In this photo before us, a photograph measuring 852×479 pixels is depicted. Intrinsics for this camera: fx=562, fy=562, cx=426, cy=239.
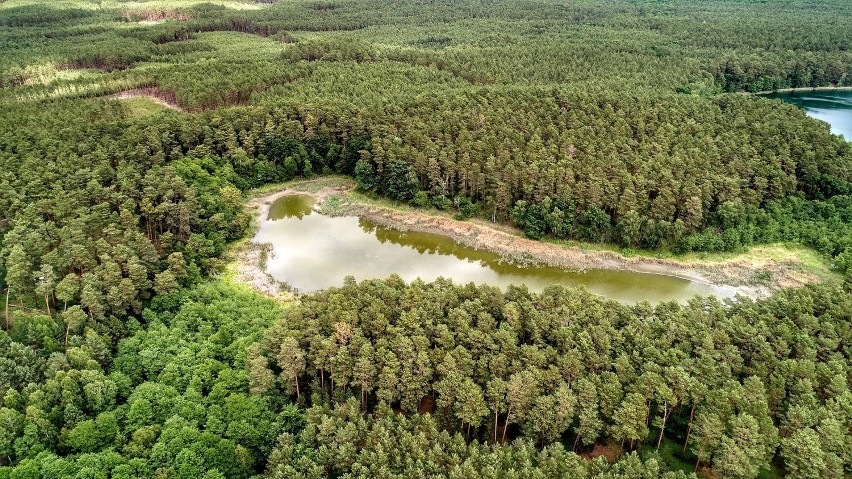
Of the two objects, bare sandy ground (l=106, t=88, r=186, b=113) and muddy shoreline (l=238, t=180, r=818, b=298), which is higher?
bare sandy ground (l=106, t=88, r=186, b=113)

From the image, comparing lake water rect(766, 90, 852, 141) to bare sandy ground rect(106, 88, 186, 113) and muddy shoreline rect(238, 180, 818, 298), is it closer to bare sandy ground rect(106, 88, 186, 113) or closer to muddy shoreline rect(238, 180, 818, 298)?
muddy shoreline rect(238, 180, 818, 298)

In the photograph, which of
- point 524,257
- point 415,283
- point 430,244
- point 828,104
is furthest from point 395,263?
point 828,104

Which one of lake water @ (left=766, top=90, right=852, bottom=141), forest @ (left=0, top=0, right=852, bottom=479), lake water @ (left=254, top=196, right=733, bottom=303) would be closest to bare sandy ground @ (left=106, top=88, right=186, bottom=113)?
forest @ (left=0, top=0, right=852, bottom=479)

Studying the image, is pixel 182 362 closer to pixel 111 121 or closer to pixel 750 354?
pixel 750 354

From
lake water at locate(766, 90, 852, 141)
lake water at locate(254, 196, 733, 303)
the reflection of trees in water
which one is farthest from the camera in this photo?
lake water at locate(766, 90, 852, 141)

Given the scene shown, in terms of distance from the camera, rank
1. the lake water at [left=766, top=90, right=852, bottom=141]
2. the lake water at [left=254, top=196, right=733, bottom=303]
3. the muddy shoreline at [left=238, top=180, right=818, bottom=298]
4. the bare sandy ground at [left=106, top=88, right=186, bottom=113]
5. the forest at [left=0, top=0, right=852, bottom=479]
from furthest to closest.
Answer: the lake water at [left=766, top=90, right=852, bottom=141] → the bare sandy ground at [left=106, top=88, right=186, bottom=113] → the lake water at [left=254, top=196, right=733, bottom=303] → the muddy shoreline at [left=238, top=180, right=818, bottom=298] → the forest at [left=0, top=0, right=852, bottom=479]

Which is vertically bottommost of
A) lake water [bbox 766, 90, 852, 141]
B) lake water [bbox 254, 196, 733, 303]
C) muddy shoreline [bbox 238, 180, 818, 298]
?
lake water [bbox 254, 196, 733, 303]

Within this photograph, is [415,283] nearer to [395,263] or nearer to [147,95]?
[395,263]

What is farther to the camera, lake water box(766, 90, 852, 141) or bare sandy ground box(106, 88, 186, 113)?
lake water box(766, 90, 852, 141)
